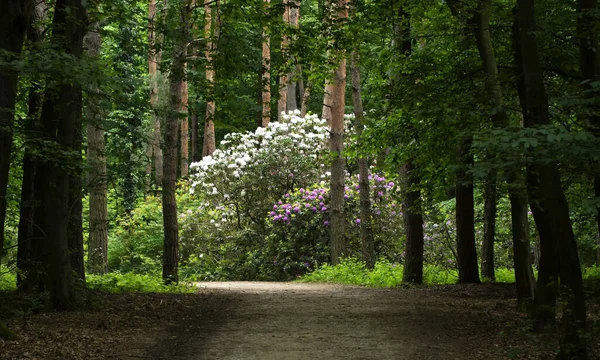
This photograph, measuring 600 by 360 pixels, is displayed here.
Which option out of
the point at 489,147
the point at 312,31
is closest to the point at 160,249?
the point at 312,31

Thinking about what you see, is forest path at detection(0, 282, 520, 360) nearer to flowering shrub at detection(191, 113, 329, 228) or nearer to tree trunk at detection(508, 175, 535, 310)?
tree trunk at detection(508, 175, 535, 310)

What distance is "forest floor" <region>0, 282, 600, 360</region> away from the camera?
8.25 metres

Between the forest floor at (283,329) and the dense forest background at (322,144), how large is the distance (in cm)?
74

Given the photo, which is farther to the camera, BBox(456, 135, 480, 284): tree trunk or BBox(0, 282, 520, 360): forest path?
BBox(456, 135, 480, 284): tree trunk

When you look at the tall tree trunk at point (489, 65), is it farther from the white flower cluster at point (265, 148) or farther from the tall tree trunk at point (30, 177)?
the white flower cluster at point (265, 148)

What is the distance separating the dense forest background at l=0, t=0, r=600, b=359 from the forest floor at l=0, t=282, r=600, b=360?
74cm

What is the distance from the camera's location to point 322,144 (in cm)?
2616

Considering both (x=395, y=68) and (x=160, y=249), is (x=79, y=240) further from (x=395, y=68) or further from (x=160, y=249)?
(x=160, y=249)

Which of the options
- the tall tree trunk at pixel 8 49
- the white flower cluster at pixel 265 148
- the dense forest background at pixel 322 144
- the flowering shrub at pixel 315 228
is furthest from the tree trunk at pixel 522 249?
the white flower cluster at pixel 265 148

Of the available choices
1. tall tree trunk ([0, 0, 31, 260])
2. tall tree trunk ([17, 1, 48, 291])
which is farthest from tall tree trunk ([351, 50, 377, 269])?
tall tree trunk ([0, 0, 31, 260])

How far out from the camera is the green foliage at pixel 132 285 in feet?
49.5

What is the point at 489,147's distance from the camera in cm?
646

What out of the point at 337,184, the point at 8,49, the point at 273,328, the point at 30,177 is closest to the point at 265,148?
the point at 337,184

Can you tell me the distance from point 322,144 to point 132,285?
11.9 metres
